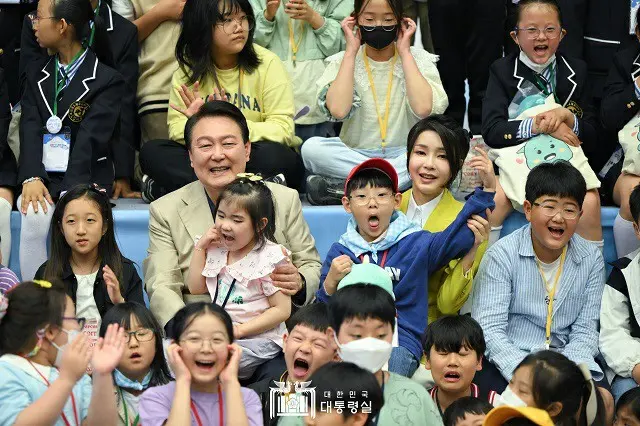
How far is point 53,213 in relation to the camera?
16.2ft

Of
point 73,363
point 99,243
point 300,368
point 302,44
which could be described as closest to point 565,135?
point 302,44

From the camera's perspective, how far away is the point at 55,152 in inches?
214

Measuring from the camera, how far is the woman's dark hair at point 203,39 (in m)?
5.41

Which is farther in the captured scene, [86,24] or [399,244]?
[86,24]

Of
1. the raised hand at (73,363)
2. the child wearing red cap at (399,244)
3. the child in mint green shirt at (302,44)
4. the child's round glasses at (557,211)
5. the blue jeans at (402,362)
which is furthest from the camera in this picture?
the child in mint green shirt at (302,44)

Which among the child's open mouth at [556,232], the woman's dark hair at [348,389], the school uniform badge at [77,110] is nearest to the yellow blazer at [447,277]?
the child's open mouth at [556,232]

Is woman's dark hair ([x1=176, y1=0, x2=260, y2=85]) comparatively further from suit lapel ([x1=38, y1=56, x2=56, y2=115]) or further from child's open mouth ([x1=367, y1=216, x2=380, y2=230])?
child's open mouth ([x1=367, y1=216, x2=380, y2=230])

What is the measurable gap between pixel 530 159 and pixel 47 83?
2218mm

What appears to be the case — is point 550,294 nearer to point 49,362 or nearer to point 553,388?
point 553,388

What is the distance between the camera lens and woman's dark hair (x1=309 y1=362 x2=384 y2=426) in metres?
3.57

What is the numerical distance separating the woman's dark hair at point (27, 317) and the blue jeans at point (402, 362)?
1262 mm

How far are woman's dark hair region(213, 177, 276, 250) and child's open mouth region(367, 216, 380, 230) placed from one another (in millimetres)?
373

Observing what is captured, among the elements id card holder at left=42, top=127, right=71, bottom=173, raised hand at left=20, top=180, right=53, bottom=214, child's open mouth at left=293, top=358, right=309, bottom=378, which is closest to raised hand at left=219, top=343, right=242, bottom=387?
child's open mouth at left=293, top=358, right=309, bottom=378

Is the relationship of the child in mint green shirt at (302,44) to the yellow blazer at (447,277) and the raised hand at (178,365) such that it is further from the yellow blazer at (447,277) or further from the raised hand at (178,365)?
the raised hand at (178,365)
